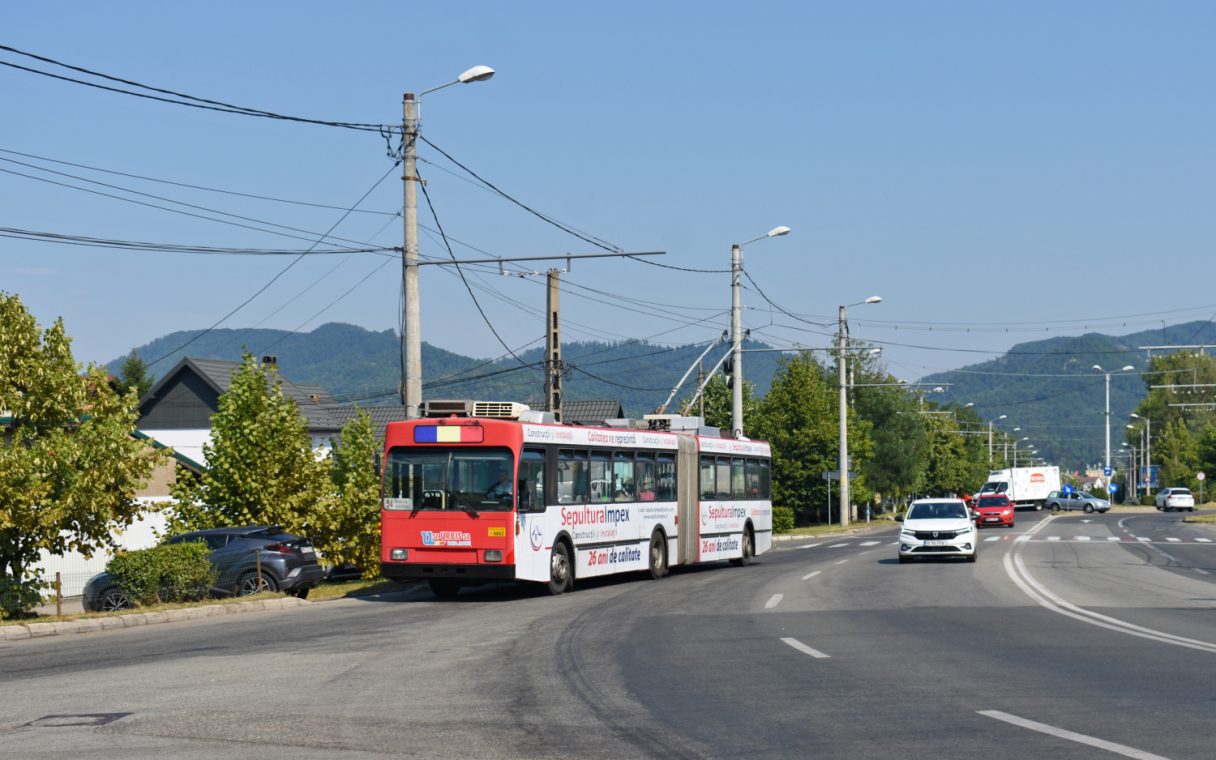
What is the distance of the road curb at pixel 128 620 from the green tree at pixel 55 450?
1453 mm

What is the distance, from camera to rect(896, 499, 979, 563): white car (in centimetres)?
3222

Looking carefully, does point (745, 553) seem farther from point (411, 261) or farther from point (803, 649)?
point (803, 649)

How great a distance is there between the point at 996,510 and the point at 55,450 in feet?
168

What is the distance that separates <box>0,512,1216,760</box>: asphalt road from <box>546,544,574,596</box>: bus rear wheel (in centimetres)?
89

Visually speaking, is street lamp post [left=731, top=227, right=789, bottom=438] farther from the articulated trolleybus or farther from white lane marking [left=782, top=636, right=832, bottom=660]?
white lane marking [left=782, top=636, right=832, bottom=660]

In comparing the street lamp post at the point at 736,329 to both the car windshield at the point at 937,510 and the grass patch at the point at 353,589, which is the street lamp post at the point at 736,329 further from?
the grass patch at the point at 353,589

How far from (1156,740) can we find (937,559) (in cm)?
2596

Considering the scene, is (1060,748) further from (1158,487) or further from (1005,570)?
(1158,487)

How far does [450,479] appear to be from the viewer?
23.0m

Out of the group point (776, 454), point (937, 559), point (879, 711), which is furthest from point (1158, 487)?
point (879, 711)

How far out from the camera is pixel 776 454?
3024 inches

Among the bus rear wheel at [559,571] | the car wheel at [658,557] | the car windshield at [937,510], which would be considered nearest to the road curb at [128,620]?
the bus rear wheel at [559,571]

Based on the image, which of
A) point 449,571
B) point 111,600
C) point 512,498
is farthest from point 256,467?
point 512,498

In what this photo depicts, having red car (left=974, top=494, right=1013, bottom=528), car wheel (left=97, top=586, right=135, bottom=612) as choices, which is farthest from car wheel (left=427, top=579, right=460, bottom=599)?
red car (left=974, top=494, right=1013, bottom=528)
